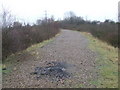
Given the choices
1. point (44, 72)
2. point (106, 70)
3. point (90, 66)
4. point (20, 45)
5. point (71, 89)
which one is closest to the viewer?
point (71, 89)

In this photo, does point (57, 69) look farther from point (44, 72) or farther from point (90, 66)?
point (90, 66)

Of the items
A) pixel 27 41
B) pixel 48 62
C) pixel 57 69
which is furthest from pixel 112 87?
pixel 27 41

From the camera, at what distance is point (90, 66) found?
11.9 metres

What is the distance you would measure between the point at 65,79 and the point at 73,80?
263mm

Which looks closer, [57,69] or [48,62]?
[57,69]

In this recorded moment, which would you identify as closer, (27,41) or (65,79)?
(65,79)

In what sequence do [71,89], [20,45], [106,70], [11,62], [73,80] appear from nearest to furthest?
[71,89] → [73,80] → [106,70] → [11,62] → [20,45]

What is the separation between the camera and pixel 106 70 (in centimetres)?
1119

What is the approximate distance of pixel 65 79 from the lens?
9234mm

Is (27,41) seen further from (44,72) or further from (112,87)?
(112,87)

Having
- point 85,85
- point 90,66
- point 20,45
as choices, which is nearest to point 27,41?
point 20,45

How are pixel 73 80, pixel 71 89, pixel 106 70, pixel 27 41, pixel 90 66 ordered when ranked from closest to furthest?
pixel 71 89 → pixel 73 80 → pixel 106 70 → pixel 90 66 → pixel 27 41

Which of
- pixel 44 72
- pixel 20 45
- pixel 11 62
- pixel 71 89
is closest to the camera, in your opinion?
pixel 71 89

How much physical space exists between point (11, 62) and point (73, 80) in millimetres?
4764
